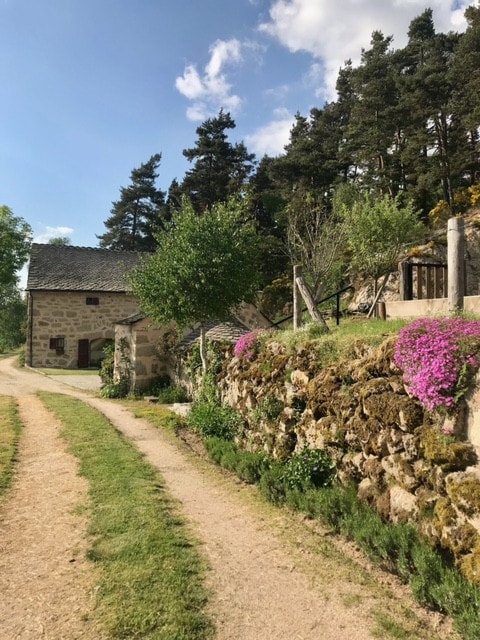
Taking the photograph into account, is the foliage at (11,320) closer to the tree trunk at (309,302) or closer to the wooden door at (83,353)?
the wooden door at (83,353)

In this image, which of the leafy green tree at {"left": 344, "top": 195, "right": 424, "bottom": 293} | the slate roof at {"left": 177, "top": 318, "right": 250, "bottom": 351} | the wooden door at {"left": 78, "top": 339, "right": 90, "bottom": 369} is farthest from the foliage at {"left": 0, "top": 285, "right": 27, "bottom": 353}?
the leafy green tree at {"left": 344, "top": 195, "right": 424, "bottom": 293}

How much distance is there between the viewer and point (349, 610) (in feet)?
12.4

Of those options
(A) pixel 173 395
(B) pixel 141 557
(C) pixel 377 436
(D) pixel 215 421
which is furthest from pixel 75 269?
(C) pixel 377 436

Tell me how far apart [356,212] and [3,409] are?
42.3 ft

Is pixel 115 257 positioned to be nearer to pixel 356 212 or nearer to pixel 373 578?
pixel 356 212

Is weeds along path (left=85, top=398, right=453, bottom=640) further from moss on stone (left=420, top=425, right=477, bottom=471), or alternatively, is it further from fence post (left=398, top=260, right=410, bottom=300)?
fence post (left=398, top=260, right=410, bottom=300)

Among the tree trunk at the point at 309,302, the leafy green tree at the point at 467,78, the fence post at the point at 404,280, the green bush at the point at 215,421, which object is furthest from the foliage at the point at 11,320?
the fence post at the point at 404,280

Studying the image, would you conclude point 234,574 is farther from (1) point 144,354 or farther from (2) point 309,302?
(1) point 144,354

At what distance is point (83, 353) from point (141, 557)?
24179 mm

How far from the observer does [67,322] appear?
26.6 metres

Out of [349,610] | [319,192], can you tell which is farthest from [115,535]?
[319,192]

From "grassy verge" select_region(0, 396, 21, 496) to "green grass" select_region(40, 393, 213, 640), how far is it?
1194 millimetres

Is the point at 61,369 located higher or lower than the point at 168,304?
lower

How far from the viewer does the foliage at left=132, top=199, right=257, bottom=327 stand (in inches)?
441
